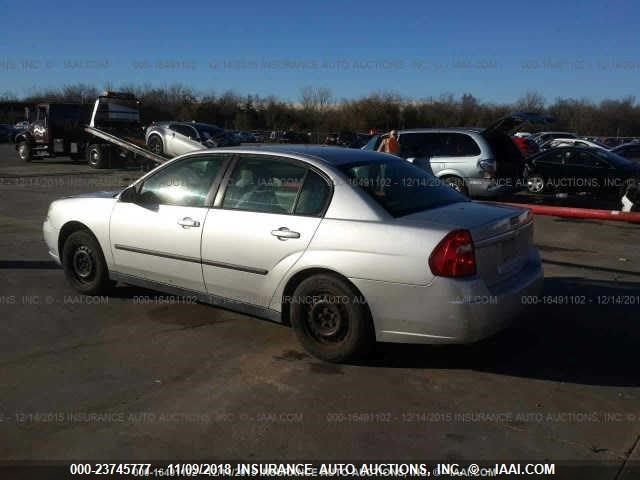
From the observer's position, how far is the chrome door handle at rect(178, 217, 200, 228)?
15.8 feet

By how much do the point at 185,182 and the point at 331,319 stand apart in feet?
6.01

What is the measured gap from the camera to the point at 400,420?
351 centimetres

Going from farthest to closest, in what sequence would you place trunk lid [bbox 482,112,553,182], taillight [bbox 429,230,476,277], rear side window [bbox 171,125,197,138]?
rear side window [bbox 171,125,197,138], trunk lid [bbox 482,112,553,182], taillight [bbox 429,230,476,277]

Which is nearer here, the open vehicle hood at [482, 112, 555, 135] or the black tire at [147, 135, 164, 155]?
the open vehicle hood at [482, 112, 555, 135]

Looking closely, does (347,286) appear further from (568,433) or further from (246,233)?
(568,433)

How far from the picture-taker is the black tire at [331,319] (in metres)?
4.09

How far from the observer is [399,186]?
470 centimetres

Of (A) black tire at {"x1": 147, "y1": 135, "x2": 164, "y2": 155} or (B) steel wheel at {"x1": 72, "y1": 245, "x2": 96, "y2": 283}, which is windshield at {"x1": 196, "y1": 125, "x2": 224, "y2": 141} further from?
(B) steel wheel at {"x1": 72, "y1": 245, "x2": 96, "y2": 283}

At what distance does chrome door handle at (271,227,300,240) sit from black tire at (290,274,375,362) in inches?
13.1

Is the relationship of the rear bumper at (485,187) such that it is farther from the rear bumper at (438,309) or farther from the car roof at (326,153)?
the rear bumper at (438,309)

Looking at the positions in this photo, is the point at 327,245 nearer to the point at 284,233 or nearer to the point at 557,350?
the point at 284,233

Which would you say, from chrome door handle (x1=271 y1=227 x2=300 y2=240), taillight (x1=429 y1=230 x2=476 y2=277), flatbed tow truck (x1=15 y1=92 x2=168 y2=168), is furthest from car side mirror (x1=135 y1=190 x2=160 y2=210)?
flatbed tow truck (x1=15 y1=92 x2=168 y2=168)

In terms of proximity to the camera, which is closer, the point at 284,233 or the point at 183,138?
the point at 284,233

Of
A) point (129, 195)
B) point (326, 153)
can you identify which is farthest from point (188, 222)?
point (326, 153)
